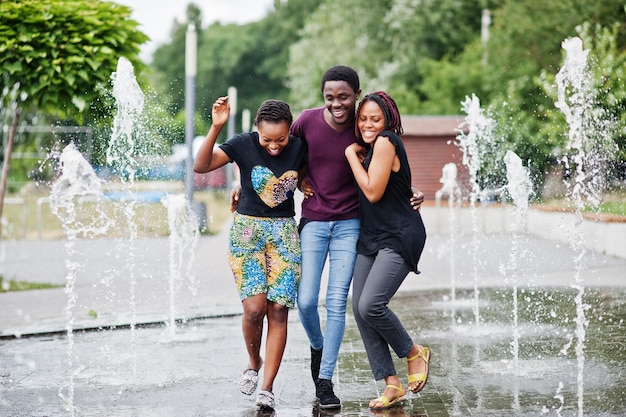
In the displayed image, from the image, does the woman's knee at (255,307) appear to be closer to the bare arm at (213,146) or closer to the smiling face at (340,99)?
the bare arm at (213,146)

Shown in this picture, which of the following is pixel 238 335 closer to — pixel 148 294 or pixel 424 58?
pixel 148 294

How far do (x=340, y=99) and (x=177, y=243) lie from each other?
11.6 meters

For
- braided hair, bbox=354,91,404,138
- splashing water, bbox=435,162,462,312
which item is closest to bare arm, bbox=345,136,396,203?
braided hair, bbox=354,91,404,138

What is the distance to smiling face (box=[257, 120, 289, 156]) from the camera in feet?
18.1

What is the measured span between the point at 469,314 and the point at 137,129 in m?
3.44

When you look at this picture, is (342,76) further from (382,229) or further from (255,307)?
(255,307)

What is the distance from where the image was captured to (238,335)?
328 inches

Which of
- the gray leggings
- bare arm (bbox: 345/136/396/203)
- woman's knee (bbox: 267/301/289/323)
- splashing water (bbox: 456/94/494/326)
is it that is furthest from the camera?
splashing water (bbox: 456/94/494/326)

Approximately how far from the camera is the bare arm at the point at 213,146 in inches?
212

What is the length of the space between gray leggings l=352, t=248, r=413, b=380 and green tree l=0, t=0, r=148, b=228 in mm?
5756

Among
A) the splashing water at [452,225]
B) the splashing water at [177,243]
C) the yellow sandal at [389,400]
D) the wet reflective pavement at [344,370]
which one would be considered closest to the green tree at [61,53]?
the splashing water at [177,243]

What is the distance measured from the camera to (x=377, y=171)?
17.6ft

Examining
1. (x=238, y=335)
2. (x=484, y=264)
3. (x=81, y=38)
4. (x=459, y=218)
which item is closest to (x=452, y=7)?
(x=459, y=218)

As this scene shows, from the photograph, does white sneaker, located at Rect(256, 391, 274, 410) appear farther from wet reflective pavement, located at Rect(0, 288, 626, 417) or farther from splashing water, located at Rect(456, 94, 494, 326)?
splashing water, located at Rect(456, 94, 494, 326)
